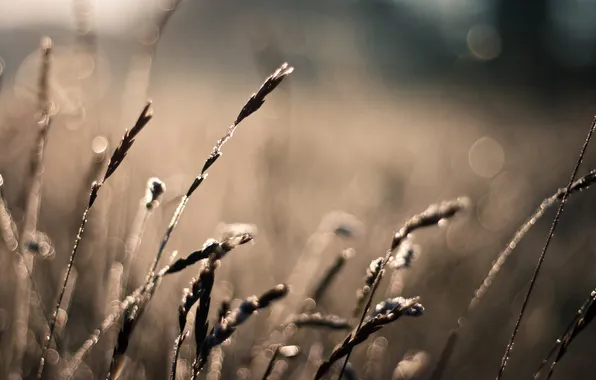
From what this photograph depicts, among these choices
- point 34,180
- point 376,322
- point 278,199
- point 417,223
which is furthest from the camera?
point 278,199

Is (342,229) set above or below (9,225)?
above

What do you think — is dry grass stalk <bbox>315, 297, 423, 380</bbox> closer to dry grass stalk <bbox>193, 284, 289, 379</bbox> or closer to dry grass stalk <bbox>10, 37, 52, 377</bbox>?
dry grass stalk <bbox>193, 284, 289, 379</bbox>

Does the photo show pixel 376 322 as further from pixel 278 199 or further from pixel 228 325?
pixel 278 199

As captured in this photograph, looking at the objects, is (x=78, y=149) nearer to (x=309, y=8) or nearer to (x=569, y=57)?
(x=569, y=57)

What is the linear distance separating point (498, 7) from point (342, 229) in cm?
2753

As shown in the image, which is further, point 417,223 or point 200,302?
point 417,223

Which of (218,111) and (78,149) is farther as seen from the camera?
(218,111)

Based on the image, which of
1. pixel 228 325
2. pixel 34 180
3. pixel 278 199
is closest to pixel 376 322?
pixel 228 325

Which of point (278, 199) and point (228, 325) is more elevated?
point (278, 199)

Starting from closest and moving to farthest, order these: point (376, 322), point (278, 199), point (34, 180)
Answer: point (376, 322), point (34, 180), point (278, 199)

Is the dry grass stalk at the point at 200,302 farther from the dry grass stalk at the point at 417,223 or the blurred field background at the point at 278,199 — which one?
the blurred field background at the point at 278,199

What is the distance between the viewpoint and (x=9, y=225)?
1.14m

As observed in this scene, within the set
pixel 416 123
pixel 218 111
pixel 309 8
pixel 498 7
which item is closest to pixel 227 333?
pixel 218 111

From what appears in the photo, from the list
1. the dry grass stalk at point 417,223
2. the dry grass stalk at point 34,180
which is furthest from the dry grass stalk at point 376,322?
the dry grass stalk at point 34,180
